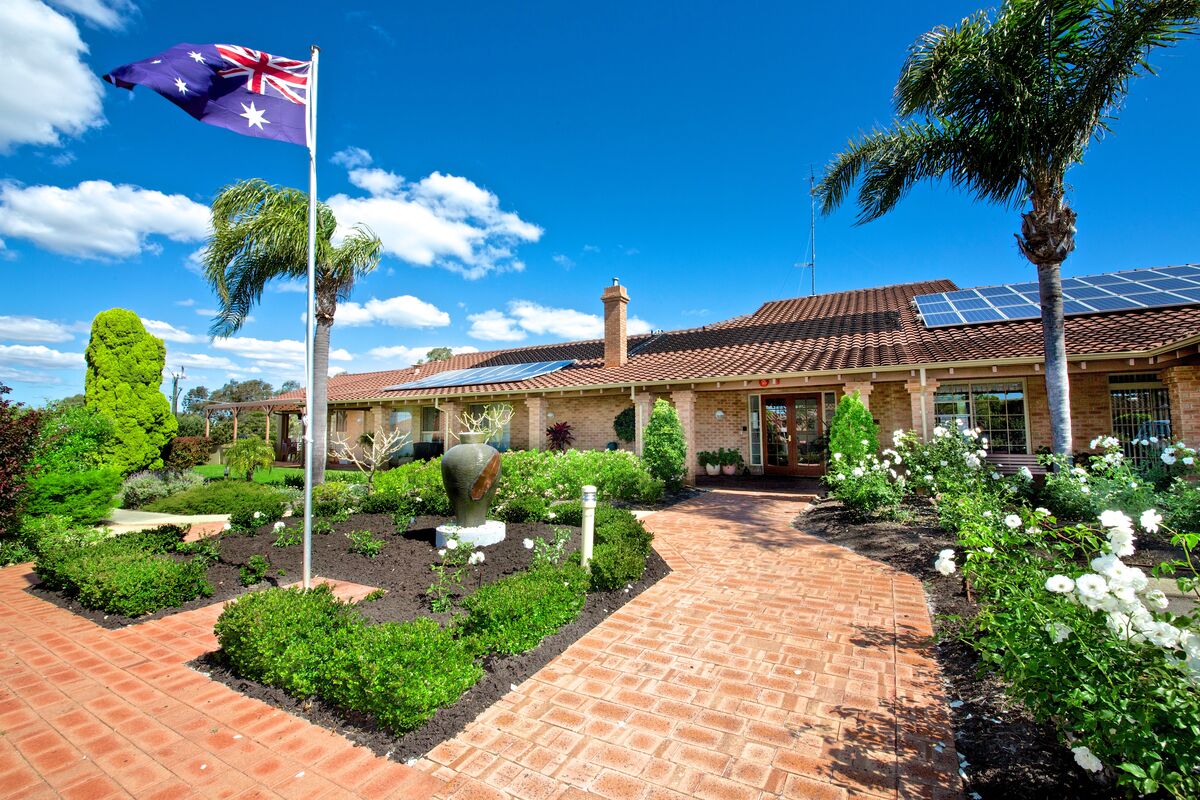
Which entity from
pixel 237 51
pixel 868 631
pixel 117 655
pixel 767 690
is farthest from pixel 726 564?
pixel 237 51

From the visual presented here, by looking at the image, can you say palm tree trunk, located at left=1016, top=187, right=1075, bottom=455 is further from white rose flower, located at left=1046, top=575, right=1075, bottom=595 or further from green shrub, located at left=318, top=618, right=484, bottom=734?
green shrub, located at left=318, top=618, right=484, bottom=734

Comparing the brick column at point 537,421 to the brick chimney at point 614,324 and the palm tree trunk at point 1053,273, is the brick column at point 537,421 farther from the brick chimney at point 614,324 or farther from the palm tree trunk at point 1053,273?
the palm tree trunk at point 1053,273

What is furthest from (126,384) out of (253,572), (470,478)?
(470,478)

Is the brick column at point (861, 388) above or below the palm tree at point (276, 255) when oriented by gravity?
below

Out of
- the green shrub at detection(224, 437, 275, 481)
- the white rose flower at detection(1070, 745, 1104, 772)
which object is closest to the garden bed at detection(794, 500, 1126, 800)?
the white rose flower at detection(1070, 745, 1104, 772)

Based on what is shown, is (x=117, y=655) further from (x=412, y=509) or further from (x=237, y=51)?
(x=237, y=51)

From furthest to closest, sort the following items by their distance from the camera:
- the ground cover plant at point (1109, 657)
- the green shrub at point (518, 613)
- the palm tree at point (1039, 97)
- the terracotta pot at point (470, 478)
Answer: the palm tree at point (1039, 97) < the terracotta pot at point (470, 478) < the green shrub at point (518, 613) < the ground cover plant at point (1109, 657)

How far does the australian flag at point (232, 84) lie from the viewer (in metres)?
4.85

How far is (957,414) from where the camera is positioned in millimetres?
12367

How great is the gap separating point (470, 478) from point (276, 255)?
26.6 feet

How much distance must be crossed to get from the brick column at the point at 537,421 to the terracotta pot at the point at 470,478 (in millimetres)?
9396

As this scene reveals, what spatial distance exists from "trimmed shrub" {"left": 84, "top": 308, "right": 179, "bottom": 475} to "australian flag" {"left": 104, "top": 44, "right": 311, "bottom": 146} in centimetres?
1001

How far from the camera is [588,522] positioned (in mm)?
5582

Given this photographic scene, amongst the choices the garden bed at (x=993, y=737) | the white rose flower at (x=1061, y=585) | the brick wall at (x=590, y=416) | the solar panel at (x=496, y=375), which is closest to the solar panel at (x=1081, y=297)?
the brick wall at (x=590, y=416)
